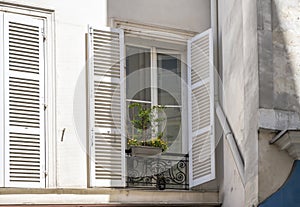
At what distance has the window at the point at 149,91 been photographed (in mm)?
10391

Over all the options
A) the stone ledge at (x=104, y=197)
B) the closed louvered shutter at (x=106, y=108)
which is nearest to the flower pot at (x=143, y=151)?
the closed louvered shutter at (x=106, y=108)

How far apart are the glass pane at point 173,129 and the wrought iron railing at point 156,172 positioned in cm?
16

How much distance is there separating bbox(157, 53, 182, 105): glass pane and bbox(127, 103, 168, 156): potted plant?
0.24 metres

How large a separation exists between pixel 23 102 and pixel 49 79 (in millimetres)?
460

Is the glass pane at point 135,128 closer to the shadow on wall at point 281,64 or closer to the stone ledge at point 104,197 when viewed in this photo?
the stone ledge at point 104,197

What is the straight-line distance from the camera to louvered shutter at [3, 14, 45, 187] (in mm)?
9734

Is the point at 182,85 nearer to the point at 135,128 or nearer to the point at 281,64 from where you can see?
the point at 135,128

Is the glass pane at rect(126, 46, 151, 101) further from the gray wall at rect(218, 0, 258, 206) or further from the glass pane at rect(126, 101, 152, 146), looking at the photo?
the gray wall at rect(218, 0, 258, 206)

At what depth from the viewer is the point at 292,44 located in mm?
9852

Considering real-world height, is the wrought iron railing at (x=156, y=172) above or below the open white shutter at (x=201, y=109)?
below

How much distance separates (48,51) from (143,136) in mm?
1512

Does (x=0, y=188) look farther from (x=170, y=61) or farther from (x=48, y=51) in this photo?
(x=170, y=61)

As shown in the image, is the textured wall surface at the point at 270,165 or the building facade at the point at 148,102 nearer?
the textured wall surface at the point at 270,165

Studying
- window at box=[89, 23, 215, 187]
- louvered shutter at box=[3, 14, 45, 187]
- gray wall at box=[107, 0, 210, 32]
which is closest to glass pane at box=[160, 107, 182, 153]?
window at box=[89, 23, 215, 187]
